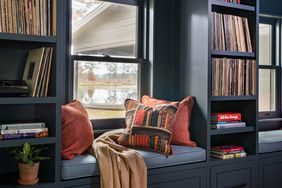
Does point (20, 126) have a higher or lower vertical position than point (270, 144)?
higher

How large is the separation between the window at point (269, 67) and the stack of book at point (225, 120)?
40.7 inches

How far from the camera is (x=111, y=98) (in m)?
2.93

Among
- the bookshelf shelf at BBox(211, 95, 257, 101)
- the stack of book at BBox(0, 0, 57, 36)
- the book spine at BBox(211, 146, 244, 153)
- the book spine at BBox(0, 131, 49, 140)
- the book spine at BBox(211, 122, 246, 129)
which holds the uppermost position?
the stack of book at BBox(0, 0, 57, 36)

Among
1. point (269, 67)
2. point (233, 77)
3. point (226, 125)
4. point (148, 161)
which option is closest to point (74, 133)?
point (148, 161)

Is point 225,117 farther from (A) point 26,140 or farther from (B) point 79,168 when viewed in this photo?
(A) point 26,140

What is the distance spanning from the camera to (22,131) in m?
2.00

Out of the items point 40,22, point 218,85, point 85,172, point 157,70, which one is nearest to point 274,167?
Result: point 218,85

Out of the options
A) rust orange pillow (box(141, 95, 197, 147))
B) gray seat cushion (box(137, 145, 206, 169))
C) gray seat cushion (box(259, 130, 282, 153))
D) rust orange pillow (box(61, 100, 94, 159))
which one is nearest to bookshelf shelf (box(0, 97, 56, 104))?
rust orange pillow (box(61, 100, 94, 159))

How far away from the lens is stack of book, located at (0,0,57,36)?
1.94m

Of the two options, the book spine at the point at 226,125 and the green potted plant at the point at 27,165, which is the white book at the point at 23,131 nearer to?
the green potted plant at the point at 27,165

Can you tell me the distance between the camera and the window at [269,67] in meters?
3.84

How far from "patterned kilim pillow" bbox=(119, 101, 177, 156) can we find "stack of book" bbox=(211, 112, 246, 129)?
0.43m

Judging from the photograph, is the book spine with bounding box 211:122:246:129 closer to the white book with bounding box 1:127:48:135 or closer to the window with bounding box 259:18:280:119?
the window with bounding box 259:18:280:119

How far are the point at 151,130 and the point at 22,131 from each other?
916 millimetres
